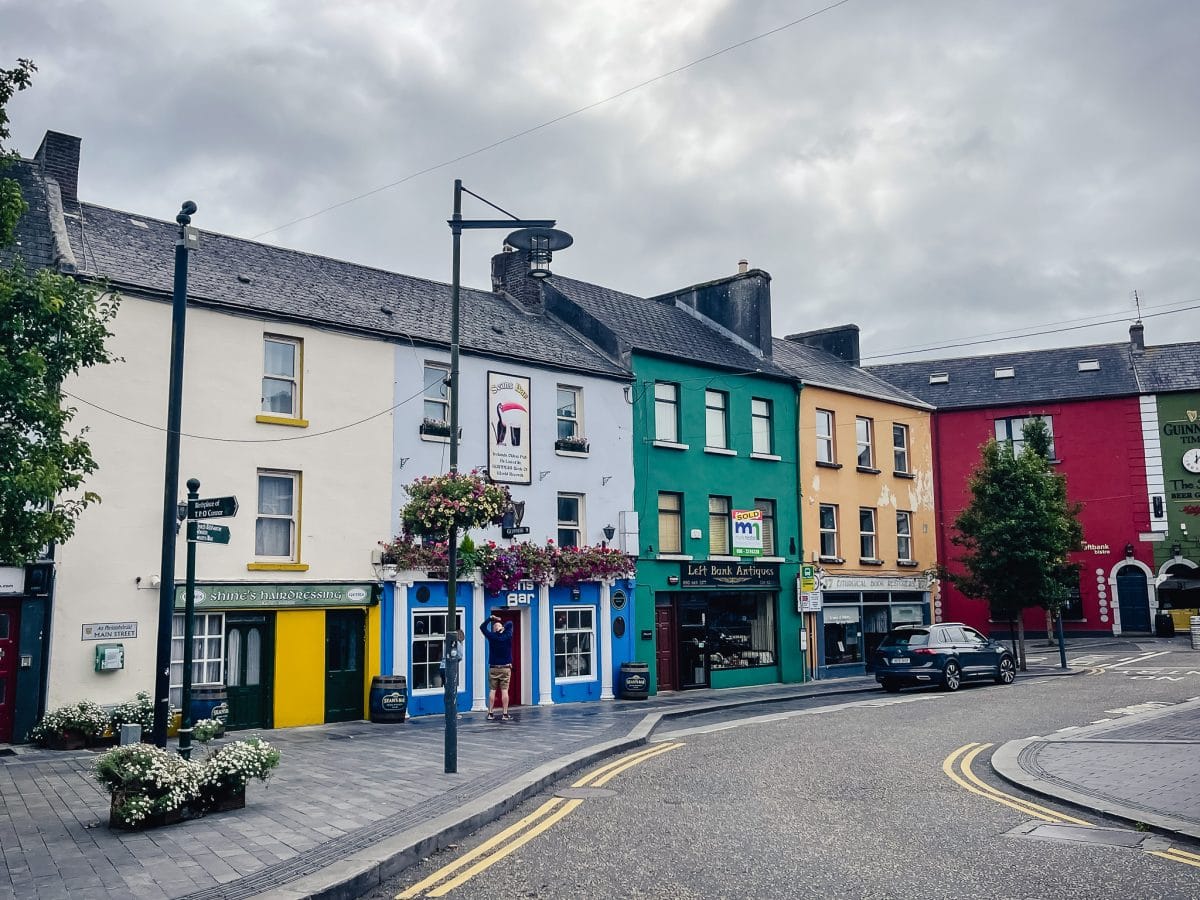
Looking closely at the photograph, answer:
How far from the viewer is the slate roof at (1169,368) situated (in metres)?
40.9

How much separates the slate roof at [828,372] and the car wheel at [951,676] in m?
9.61

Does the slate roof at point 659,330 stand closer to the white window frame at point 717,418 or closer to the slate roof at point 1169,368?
the white window frame at point 717,418

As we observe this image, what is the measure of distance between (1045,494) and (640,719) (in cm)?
1837

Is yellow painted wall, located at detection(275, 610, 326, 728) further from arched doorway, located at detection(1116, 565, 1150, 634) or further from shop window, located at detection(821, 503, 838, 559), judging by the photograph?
arched doorway, located at detection(1116, 565, 1150, 634)

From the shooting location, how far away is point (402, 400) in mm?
21375

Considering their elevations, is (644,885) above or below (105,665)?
→ below

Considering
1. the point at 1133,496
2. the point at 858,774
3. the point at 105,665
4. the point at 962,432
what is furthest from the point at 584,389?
the point at 1133,496

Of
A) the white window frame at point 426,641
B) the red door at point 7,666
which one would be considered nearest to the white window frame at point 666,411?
the white window frame at point 426,641

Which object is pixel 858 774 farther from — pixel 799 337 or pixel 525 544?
pixel 799 337

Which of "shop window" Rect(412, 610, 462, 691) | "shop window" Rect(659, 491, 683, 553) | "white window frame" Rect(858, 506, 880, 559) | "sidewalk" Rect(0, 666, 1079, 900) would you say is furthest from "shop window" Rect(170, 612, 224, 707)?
"white window frame" Rect(858, 506, 880, 559)

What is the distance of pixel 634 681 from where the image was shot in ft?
78.3

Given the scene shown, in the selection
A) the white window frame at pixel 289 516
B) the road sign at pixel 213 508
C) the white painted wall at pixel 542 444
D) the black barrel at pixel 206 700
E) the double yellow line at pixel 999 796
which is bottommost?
the double yellow line at pixel 999 796

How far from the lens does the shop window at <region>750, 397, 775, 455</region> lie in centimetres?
2927

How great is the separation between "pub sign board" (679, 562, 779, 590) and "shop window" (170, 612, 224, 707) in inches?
462
